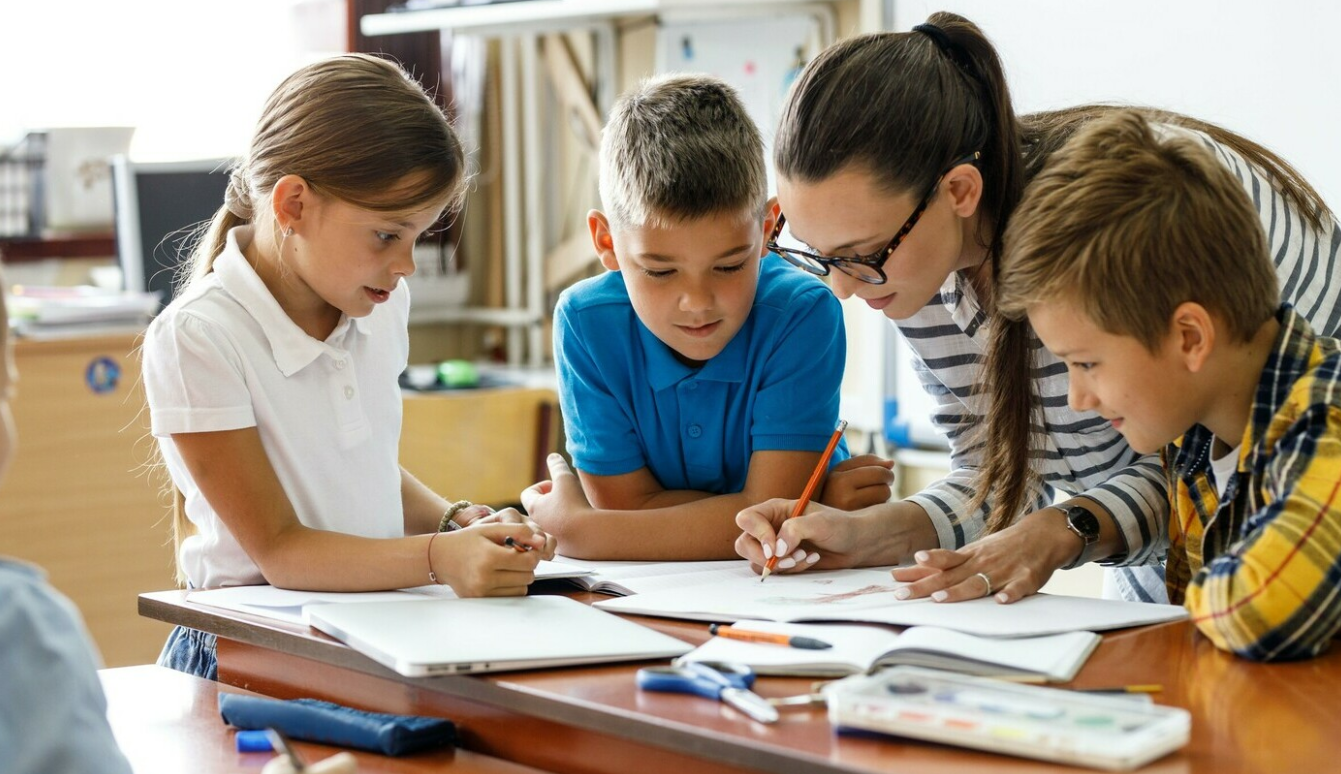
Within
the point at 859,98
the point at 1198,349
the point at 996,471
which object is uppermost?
the point at 859,98

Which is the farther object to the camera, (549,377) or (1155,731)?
(549,377)

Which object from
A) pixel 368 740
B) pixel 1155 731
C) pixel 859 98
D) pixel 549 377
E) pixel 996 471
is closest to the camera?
pixel 1155 731

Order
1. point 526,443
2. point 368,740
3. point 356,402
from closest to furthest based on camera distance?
point 368,740, point 356,402, point 526,443

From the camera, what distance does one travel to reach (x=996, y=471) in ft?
4.71

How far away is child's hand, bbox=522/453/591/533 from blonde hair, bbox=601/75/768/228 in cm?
29

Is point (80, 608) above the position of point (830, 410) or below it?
below

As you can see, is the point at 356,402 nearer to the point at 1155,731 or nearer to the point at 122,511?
the point at 1155,731

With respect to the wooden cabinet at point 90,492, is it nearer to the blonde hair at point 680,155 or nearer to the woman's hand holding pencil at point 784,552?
the blonde hair at point 680,155

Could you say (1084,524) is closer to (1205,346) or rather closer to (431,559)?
(1205,346)

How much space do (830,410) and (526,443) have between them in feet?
6.55

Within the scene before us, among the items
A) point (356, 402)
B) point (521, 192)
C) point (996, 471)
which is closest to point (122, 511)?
point (521, 192)

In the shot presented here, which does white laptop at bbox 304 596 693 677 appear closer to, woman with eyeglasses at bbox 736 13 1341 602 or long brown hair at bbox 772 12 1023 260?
woman with eyeglasses at bbox 736 13 1341 602

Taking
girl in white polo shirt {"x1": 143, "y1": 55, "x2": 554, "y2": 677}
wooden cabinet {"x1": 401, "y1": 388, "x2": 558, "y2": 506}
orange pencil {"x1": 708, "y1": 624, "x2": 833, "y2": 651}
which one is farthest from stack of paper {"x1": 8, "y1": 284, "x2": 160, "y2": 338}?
orange pencil {"x1": 708, "y1": 624, "x2": 833, "y2": 651}

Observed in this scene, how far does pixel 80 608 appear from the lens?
3111mm
